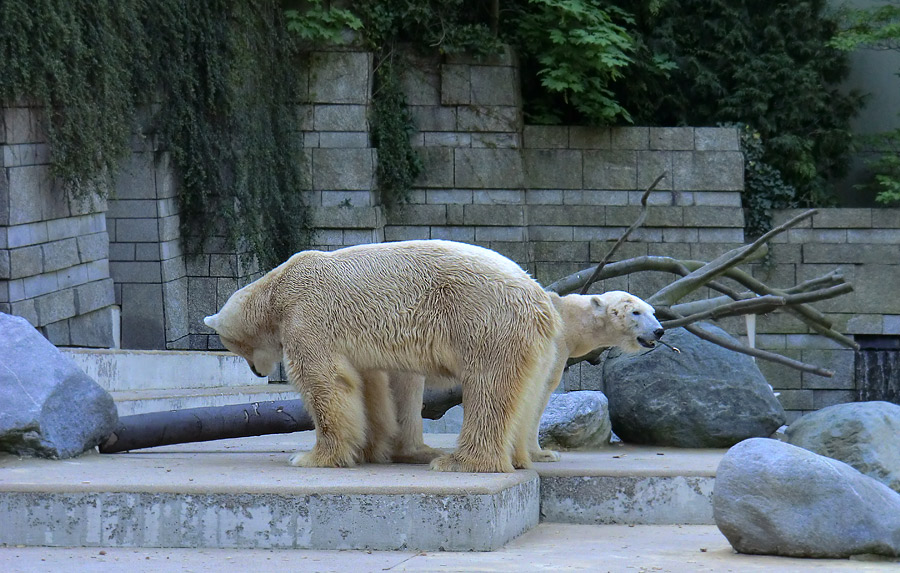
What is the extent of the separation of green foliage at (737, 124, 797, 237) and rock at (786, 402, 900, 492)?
825cm

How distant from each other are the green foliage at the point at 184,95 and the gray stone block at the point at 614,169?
385cm

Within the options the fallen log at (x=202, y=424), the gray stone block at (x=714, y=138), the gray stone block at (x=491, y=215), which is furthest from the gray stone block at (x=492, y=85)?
the fallen log at (x=202, y=424)

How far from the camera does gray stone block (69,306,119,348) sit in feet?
35.2

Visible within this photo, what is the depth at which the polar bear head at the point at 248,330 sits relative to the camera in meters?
6.05

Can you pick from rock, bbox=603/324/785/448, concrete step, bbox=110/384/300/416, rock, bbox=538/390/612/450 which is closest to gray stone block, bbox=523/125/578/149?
concrete step, bbox=110/384/300/416

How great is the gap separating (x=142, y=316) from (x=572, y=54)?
20.6 ft

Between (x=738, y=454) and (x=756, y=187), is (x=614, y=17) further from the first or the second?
(x=738, y=454)

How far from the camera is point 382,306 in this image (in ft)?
18.5

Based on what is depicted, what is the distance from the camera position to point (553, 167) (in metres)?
14.9

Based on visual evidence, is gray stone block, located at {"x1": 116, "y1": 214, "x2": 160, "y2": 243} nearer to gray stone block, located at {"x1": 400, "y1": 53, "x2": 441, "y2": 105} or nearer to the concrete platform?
gray stone block, located at {"x1": 400, "y1": 53, "x2": 441, "y2": 105}

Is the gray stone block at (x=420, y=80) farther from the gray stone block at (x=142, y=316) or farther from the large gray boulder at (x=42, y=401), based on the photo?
the large gray boulder at (x=42, y=401)

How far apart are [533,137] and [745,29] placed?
135 inches

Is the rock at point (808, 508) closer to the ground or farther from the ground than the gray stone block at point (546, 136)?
closer to the ground

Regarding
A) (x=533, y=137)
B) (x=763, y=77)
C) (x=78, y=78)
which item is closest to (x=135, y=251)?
(x=78, y=78)
